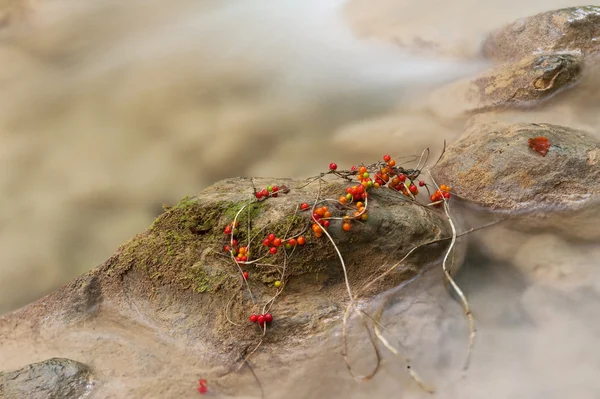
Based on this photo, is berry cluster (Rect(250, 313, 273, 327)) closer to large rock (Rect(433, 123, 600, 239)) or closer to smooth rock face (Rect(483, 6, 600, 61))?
large rock (Rect(433, 123, 600, 239))

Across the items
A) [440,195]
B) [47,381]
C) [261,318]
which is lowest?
[440,195]

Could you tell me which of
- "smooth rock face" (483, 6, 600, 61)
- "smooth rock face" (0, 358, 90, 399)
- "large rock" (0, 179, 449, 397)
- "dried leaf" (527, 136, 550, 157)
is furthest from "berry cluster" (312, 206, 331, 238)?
"smooth rock face" (483, 6, 600, 61)

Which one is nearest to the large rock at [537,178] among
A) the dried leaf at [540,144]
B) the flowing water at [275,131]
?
the dried leaf at [540,144]

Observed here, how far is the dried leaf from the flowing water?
2.35 feet

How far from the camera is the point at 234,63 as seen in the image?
6.57m

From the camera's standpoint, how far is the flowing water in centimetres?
278

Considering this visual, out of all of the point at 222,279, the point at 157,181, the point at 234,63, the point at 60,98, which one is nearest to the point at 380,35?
the point at 234,63

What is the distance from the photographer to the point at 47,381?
9.00 ft

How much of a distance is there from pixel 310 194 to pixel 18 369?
2.11 m

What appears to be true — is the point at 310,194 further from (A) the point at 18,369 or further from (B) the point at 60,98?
(B) the point at 60,98

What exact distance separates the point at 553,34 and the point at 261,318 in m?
4.60

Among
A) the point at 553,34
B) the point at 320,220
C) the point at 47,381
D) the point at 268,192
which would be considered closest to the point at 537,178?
the point at 320,220

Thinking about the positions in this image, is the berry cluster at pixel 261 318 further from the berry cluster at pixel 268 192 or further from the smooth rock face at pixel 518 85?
the smooth rock face at pixel 518 85

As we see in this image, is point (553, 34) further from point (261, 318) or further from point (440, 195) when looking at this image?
point (261, 318)
